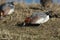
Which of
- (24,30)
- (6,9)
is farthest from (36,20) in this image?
(6,9)

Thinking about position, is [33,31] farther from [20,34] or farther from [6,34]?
[6,34]

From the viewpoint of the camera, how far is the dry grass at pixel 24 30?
21.9 feet

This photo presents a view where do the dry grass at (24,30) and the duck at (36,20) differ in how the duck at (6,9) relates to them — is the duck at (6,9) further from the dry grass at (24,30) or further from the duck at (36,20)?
the duck at (36,20)

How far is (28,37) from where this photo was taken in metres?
6.65

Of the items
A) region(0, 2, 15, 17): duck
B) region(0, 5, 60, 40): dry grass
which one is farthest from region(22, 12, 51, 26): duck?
region(0, 2, 15, 17): duck

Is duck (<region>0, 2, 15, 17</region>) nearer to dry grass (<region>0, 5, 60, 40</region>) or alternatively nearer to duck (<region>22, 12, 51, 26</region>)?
dry grass (<region>0, 5, 60, 40</region>)

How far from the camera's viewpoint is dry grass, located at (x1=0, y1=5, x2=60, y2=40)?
21.9 ft

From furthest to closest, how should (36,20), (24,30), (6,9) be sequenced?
1. (6,9)
2. (36,20)
3. (24,30)

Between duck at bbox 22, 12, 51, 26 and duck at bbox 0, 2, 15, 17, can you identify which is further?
duck at bbox 0, 2, 15, 17

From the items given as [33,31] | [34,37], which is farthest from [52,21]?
[34,37]

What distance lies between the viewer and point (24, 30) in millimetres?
7535

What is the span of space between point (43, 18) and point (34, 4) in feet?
9.50

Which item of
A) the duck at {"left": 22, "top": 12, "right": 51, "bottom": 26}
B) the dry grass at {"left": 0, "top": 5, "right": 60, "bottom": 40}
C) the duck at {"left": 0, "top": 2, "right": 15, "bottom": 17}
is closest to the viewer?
Result: the dry grass at {"left": 0, "top": 5, "right": 60, "bottom": 40}

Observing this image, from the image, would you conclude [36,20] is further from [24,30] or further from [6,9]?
[6,9]
